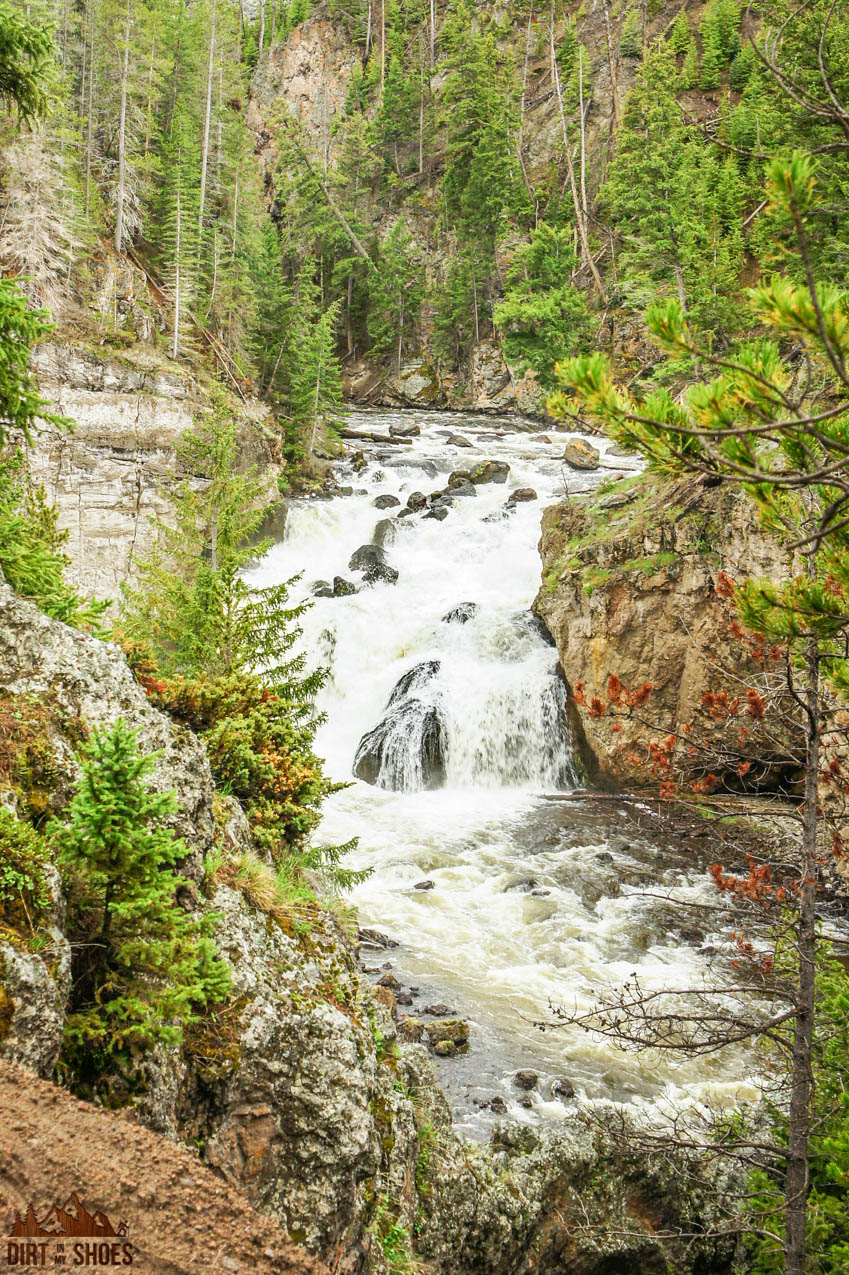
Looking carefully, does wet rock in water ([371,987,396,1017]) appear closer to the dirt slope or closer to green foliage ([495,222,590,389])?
the dirt slope

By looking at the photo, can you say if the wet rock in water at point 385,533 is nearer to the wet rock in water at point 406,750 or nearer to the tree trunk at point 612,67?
the wet rock in water at point 406,750

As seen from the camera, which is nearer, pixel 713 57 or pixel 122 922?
pixel 122 922

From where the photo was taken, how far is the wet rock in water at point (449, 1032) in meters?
8.68

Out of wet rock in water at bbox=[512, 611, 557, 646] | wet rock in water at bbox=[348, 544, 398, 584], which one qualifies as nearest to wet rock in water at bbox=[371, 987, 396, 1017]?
wet rock in water at bbox=[512, 611, 557, 646]

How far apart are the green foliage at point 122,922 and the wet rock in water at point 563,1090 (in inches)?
234

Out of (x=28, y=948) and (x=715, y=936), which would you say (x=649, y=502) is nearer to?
(x=715, y=936)

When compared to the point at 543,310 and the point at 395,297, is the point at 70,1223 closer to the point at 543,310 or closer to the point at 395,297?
the point at 543,310

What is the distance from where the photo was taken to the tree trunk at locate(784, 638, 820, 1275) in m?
4.79

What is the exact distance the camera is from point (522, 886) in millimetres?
12641

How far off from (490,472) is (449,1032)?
76.3ft

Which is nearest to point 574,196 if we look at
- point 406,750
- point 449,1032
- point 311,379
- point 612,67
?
point 612,67

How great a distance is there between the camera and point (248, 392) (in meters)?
29.7

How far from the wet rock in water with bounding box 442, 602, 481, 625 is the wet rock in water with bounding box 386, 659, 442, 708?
170 centimetres

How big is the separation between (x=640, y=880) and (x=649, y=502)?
865 centimetres
